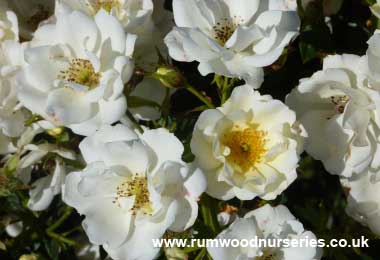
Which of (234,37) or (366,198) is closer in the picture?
(234,37)

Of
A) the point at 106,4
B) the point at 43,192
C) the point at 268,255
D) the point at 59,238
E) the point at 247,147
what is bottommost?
the point at 59,238

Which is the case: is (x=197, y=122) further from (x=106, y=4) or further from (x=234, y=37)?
(x=106, y=4)

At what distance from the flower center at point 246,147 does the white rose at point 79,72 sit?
19 centimetres

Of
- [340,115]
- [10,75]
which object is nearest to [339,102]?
[340,115]

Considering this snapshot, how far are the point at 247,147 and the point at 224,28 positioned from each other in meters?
0.21

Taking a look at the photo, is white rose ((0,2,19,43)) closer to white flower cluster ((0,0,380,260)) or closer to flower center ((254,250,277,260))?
white flower cluster ((0,0,380,260))

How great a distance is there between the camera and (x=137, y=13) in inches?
44.8

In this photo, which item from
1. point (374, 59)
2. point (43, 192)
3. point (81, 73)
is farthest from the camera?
point (43, 192)

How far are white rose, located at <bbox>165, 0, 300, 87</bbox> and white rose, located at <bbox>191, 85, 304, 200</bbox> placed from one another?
0.05m

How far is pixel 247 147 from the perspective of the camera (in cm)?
111

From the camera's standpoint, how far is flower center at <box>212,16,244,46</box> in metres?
1.15

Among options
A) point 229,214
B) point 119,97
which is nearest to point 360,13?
point 229,214

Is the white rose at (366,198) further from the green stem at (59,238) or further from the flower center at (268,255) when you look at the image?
the green stem at (59,238)

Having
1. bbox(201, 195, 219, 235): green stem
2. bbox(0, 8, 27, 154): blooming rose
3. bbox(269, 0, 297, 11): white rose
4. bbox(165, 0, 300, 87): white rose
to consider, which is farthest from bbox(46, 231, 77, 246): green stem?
bbox(269, 0, 297, 11): white rose
